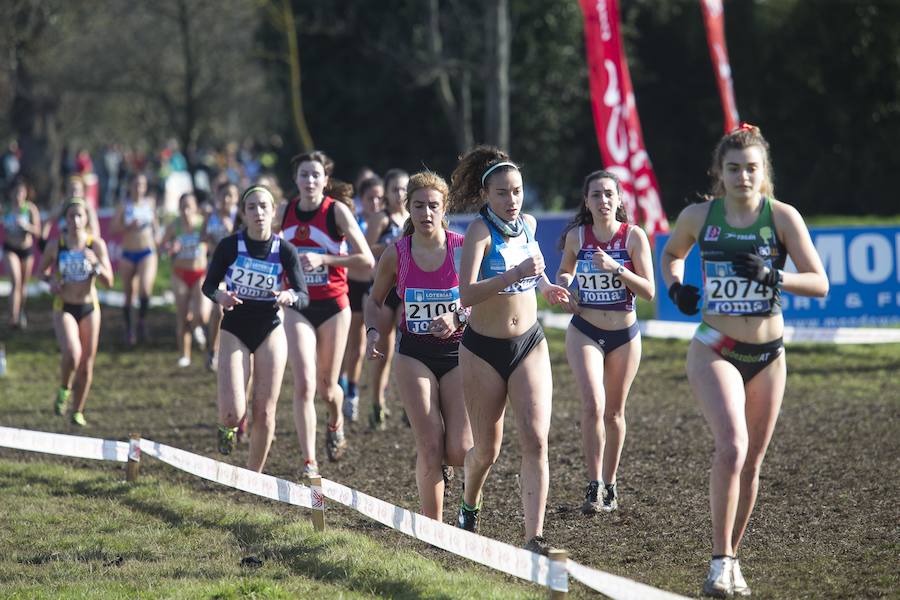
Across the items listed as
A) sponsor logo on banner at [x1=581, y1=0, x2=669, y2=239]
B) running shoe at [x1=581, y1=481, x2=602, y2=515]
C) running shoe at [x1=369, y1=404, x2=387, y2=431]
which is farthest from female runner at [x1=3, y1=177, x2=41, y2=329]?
running shoe at [x1=581, y1=481, x2=602, y2=515]

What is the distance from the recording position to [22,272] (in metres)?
19.7

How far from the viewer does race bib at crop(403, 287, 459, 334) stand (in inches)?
281

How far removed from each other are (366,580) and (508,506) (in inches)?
88.6

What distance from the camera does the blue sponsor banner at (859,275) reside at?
53.5ft

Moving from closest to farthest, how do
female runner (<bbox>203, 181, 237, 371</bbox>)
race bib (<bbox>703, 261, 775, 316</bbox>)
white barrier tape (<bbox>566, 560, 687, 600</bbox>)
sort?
white barrier tape (<bbox>566, 560, 687, 600</bbox>) → race bib (<bbox>703, 261, 775, 316</bbox>) → female runner (<bbox>203, 181, 237, 371</bbox>)

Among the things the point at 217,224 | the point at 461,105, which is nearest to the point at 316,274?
the point at 217,224

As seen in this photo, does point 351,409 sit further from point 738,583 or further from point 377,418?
point 738,583

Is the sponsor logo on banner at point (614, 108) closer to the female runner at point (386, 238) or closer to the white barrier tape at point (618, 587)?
the female runner at point (386, 238)

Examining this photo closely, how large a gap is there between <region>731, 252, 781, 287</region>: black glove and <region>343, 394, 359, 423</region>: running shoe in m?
6.82

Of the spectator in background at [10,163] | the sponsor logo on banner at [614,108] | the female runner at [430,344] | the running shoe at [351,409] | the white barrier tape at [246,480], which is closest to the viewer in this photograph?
the female runner at [430,344]

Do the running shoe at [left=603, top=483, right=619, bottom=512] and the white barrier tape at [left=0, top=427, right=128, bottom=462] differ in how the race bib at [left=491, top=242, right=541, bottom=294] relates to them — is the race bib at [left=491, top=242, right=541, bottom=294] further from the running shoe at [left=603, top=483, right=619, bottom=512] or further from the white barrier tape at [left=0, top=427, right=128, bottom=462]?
the white barrier tape at [left=0, top=427, right=128, bottom=462]

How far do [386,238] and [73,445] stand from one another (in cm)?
374

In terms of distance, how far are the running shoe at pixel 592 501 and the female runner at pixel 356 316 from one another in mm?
4089

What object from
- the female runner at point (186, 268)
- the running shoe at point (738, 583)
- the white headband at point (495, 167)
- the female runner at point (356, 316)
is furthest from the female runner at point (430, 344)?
the female runner at point (186, 268)
